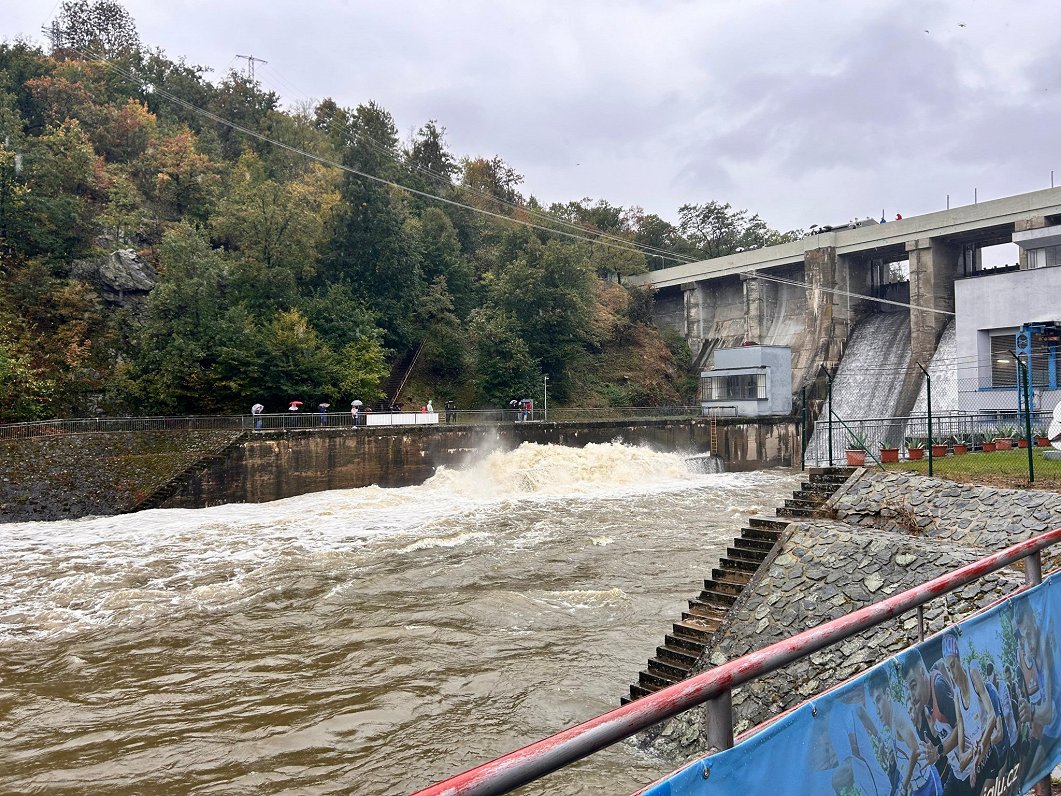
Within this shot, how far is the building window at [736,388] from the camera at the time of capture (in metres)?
42.7

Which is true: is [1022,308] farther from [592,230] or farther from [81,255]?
[81,255]

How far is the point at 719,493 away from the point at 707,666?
21945 mm

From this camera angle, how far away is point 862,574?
9.15m

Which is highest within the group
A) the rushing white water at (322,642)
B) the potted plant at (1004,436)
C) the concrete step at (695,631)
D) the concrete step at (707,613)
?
the potted plant at (1004,436)

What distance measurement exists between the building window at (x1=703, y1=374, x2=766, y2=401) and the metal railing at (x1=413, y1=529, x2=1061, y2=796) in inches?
1632

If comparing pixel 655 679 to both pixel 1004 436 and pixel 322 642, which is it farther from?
pixel 1004 436

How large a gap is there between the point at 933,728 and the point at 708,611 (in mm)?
7457

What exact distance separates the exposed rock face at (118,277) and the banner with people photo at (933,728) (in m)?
42.4

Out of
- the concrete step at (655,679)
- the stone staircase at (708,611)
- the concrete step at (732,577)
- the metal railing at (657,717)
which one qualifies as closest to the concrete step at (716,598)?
the stone staircase at (708,611)

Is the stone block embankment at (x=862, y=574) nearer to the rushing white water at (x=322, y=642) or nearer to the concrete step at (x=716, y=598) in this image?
the concrete step at (x=716, y=598)

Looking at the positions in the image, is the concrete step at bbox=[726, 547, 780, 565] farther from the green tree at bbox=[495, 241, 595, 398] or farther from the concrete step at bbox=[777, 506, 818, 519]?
the green tree at bbox=[495, 241, 595, 398]

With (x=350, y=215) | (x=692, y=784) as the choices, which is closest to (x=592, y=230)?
(x=350, y=215)

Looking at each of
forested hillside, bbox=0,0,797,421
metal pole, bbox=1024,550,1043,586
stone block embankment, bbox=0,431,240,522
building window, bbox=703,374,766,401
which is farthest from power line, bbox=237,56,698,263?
metal pole, bbox=1024,550,1043,586

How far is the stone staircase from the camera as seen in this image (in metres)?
9.28
